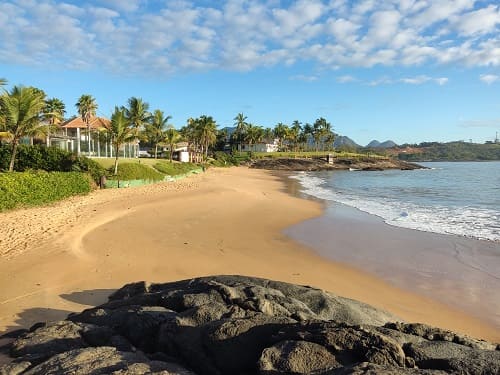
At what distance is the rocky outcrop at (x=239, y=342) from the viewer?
366cm

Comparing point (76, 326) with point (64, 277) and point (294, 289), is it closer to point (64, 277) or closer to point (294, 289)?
point (294, 289)

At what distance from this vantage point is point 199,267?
10102 mm

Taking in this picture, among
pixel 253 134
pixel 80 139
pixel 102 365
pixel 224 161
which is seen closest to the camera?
pixel 102 365

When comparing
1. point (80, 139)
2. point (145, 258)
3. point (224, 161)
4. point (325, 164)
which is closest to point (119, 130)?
point (80, 139)

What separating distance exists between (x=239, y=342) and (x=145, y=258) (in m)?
7.06

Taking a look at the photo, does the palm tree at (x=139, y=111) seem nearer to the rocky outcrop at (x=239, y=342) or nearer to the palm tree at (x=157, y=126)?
the palm tree at (x=157, y=126)

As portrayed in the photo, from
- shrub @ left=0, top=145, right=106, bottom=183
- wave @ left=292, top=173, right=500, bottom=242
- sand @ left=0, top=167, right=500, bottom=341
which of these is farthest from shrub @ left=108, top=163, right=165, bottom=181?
wave @ left=292, top=173, right=500, bottom=242

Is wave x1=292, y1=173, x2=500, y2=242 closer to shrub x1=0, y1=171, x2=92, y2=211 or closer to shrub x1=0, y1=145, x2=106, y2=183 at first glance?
shrub x1=0, y1=171, x2=92, y2=211

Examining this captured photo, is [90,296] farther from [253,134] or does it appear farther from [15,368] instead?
[253,134]

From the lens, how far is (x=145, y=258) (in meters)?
10.7

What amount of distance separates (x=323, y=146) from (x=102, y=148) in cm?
10004

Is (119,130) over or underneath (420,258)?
over

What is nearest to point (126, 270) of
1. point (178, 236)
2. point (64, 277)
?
point (64, 277)

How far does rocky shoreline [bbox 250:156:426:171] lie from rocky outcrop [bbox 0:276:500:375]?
80849mm
